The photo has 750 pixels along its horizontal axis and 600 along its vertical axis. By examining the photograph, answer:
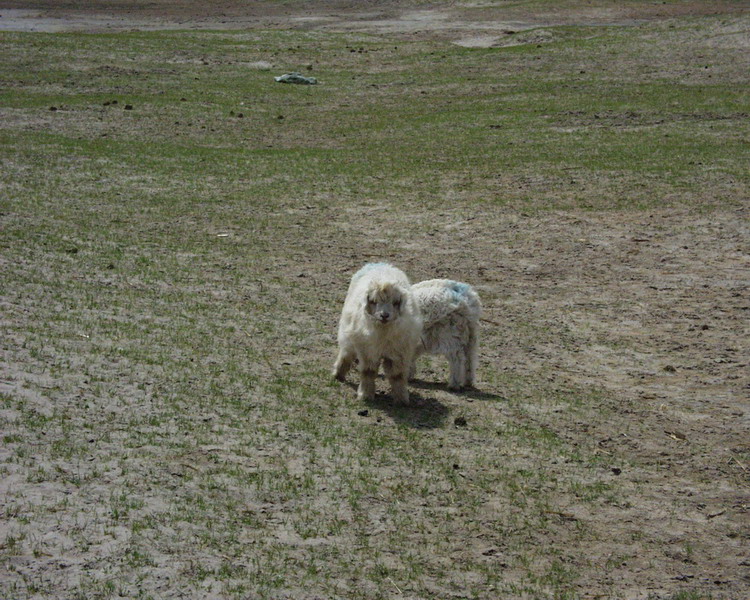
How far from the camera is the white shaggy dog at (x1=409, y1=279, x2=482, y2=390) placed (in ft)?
34.3

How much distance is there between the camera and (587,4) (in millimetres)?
51531

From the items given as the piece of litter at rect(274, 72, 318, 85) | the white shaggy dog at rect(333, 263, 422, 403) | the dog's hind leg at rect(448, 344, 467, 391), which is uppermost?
the piece of litter at rect(274, 72, 318, 85)

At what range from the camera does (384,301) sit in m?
9.33

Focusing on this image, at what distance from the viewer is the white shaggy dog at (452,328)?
1047 cm

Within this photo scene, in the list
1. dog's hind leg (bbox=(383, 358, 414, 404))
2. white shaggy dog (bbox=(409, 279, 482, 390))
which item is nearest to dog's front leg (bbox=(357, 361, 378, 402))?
dog's hind leg (bbox=(383, 358, 414, 404))

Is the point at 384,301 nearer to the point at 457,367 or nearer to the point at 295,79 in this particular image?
the point at 457,367

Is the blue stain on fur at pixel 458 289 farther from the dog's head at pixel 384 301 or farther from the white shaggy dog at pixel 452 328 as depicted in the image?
the dog's head at pixel 384 301

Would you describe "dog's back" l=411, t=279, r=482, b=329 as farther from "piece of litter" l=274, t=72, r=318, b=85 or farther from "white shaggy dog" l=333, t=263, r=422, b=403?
"piece of litter" l=274, t=72, r=318, b=85

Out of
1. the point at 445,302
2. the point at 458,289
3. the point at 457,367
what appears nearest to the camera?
the point at 457,367

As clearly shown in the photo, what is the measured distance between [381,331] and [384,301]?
1.07 ft

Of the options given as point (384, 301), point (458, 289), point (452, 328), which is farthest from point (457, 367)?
point (384, 301)

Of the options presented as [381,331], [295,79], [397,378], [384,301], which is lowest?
[397,378]

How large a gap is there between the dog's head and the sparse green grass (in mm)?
901

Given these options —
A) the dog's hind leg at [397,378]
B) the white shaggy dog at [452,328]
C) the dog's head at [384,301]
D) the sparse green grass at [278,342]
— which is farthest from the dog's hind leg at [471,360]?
the dog's head at [384,301]
